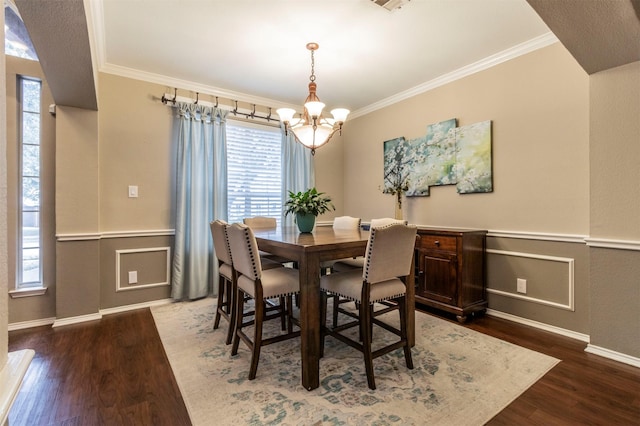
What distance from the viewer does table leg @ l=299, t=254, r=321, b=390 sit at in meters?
1.80

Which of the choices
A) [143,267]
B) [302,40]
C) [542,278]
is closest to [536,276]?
[542,278]

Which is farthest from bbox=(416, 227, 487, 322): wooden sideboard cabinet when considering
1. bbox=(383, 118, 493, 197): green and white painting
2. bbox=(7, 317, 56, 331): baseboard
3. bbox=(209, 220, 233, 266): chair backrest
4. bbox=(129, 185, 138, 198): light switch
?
bbox=(7, 317, 56, 331): baseboard

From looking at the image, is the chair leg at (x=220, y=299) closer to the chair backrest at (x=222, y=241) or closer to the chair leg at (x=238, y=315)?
the chair backrest at (x=222, y=241)

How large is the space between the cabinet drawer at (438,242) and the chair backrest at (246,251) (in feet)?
5.95

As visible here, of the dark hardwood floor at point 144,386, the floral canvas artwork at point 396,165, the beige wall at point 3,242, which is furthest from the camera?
the floral canvas artwork at point 396,165

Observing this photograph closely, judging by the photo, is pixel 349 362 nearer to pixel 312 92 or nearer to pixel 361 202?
pixel 312 92

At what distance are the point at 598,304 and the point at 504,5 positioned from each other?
2.28 m

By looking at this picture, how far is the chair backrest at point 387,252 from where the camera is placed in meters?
1.82

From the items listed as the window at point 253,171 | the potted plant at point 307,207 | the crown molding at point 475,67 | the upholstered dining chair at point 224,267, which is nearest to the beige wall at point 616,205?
the crown molding at point 475,67

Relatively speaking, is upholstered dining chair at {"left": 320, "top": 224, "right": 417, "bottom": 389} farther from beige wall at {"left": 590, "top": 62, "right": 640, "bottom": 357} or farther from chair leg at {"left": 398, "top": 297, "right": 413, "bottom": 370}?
beige wall at {"left": 590, "top": 62, "right": 640, "bottom": 357}

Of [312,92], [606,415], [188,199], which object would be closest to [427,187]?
[312,92]

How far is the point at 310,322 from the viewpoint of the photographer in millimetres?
1822

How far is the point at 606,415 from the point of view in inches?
61.9

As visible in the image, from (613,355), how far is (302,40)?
337cm
